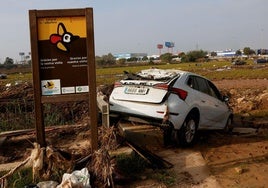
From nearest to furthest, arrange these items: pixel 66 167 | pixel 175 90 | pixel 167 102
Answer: pixel 66 167 → pixel 167 102 → pixel 175 90

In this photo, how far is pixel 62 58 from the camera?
607 cm

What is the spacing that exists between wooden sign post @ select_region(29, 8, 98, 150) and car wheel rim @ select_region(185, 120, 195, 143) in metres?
2.99

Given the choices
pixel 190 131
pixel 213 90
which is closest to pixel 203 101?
pixel 190 131

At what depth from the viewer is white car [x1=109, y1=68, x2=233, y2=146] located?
320 inches

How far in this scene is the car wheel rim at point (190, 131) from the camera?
8.55 meters

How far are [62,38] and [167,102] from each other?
3.00m

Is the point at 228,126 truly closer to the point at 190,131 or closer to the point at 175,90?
the point at 190,131

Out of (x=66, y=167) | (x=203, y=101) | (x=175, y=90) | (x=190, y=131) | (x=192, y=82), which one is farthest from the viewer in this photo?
(x=203, y=101)

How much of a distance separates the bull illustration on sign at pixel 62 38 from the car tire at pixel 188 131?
3422mm

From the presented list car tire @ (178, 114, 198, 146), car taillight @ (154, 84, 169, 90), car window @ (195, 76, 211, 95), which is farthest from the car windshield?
car tire @ (178, 114, 198, 146)

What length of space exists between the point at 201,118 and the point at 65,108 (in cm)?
405

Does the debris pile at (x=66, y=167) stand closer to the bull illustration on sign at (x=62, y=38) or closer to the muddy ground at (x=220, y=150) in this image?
the muddy ground at (x=220, y=150)

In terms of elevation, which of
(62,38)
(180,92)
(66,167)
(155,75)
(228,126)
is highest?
(62,38)

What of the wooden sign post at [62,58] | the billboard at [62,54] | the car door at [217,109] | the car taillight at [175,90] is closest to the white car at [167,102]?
the car taillight at [175,90]
